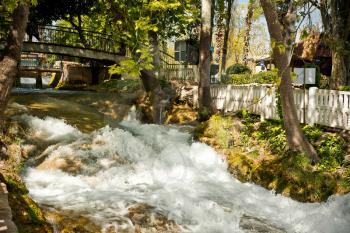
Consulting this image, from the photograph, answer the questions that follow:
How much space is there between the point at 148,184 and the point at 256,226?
318 centimetres

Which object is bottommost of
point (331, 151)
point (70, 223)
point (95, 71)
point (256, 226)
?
point (256, 226)

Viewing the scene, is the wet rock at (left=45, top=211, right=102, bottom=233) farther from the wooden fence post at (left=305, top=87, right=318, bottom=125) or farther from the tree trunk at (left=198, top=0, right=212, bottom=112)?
the tree trunk at (left=198, top=0, right=212, bottom=112)

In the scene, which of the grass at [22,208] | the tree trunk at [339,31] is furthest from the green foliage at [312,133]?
the grass at [22,208]

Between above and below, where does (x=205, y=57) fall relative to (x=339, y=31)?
below

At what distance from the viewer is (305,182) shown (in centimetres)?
989

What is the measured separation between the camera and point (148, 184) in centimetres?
1012

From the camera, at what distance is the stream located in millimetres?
7984

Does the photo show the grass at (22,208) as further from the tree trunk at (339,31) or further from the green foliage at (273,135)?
the tree trunk at (339,31)

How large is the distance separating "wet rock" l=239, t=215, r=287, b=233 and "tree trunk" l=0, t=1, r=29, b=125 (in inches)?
218

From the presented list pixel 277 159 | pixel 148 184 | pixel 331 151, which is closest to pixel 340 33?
pixel 331 151

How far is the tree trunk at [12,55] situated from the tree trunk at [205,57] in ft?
26.1

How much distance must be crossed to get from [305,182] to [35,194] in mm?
6360

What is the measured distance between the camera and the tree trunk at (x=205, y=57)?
1546 cm

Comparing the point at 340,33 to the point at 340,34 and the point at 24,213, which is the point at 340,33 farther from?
the point at 24,213
